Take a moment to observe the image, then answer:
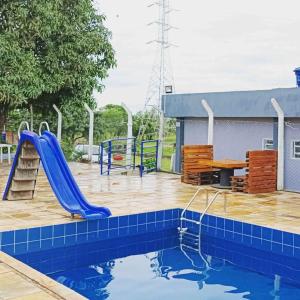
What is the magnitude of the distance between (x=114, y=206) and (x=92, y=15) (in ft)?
30.6

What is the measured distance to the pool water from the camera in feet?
17.7

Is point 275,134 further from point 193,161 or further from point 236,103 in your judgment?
point 193,161

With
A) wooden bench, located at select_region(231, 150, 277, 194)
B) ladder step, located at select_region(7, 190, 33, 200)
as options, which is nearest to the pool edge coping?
ladder step, located at select_region(7, 190, 33, 200)

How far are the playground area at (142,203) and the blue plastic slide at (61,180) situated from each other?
254 mm

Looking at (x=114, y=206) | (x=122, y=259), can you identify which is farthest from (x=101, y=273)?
(x=114, y=206)

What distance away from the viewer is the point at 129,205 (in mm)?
8242

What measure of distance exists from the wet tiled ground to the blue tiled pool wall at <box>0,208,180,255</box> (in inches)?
6.4

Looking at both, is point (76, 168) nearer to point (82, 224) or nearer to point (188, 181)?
point (188, 181)

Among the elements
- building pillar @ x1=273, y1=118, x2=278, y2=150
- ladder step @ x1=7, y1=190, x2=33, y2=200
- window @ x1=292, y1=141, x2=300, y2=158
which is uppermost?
building pillar @ x1=273, y1=118, x2=278, y2=150

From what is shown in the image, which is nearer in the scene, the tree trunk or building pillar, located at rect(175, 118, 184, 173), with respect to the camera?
building pillar, located at rect(175, 118, 184, 173)

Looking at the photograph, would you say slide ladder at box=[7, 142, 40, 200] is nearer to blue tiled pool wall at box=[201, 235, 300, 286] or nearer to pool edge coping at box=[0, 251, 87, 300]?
blue tiled pool wall at box=[201, 235, 300, 286]

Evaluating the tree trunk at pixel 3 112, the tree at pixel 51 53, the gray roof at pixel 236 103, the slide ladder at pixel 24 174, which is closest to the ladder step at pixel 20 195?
the slide ladder at pixel 24 174

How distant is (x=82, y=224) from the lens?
270 inches

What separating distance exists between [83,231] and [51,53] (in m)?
8.80
